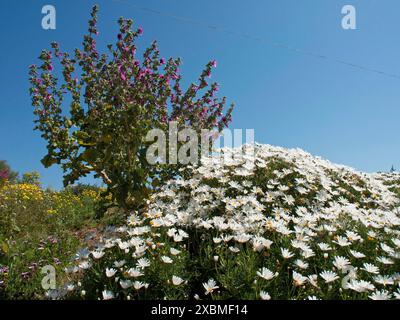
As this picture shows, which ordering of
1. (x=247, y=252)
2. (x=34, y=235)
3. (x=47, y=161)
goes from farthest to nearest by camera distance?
(x=34, y=235)
(x=47, y=161)
(x=247, y=252)

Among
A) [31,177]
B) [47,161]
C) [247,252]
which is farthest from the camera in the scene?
[31,177]

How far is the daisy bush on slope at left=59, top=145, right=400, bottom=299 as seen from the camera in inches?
108

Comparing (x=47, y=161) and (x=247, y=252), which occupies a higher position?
(x=47, y=161)

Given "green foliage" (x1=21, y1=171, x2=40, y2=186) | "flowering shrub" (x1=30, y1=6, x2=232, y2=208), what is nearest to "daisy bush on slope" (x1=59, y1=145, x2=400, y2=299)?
"flowering shrub" (x1=30, y1=6, x2=232, y2=208)

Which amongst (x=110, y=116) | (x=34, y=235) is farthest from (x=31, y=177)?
(x=110, y=116)

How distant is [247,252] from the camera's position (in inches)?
123

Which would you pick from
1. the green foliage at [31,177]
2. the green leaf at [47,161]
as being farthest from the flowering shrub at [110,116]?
the green foliage at [31,177]

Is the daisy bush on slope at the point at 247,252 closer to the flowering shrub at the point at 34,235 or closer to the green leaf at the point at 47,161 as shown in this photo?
the flowering shrub at the point at 34,235

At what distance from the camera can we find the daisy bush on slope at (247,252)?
2.74 m

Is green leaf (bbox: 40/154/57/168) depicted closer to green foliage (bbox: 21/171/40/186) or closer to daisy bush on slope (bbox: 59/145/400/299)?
daisy bush on slope (bbox: 59/145/400/299)

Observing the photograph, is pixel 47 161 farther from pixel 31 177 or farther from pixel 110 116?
pixel 31 177

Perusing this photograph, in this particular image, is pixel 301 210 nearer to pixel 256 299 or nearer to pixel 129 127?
pixel 256 299

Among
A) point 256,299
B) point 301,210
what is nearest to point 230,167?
point 301,210
